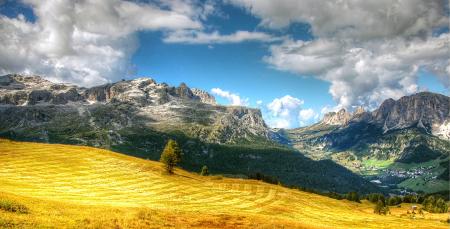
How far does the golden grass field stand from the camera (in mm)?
49031

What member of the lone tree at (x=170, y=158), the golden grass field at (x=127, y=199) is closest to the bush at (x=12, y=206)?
the golden grass field at (x=127, y=199)

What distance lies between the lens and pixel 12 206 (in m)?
44.3

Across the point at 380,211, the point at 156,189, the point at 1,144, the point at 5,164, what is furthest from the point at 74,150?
the point at 380,211

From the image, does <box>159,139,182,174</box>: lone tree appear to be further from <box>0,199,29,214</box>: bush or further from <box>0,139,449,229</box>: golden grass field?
<box>0,199,29,214</box>: bush

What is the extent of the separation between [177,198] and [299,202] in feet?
134

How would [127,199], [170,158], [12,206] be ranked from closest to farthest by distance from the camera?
[12,206] < [127,199] < [170,158]

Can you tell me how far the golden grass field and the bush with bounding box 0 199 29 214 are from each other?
1.27 meters

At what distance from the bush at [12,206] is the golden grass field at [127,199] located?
1.27m

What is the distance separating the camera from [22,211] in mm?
44031

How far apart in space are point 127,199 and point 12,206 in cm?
3705

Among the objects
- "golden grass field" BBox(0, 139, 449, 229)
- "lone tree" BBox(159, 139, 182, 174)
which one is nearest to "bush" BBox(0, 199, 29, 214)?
"golden grass field" BBox(0, 139, 449, 229)

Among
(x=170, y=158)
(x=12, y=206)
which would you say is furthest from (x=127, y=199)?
(x=170, y=158)

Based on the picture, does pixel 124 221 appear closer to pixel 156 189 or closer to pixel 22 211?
pixel 22 211

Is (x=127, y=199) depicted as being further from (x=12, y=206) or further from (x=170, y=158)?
(x=170, y=158)
